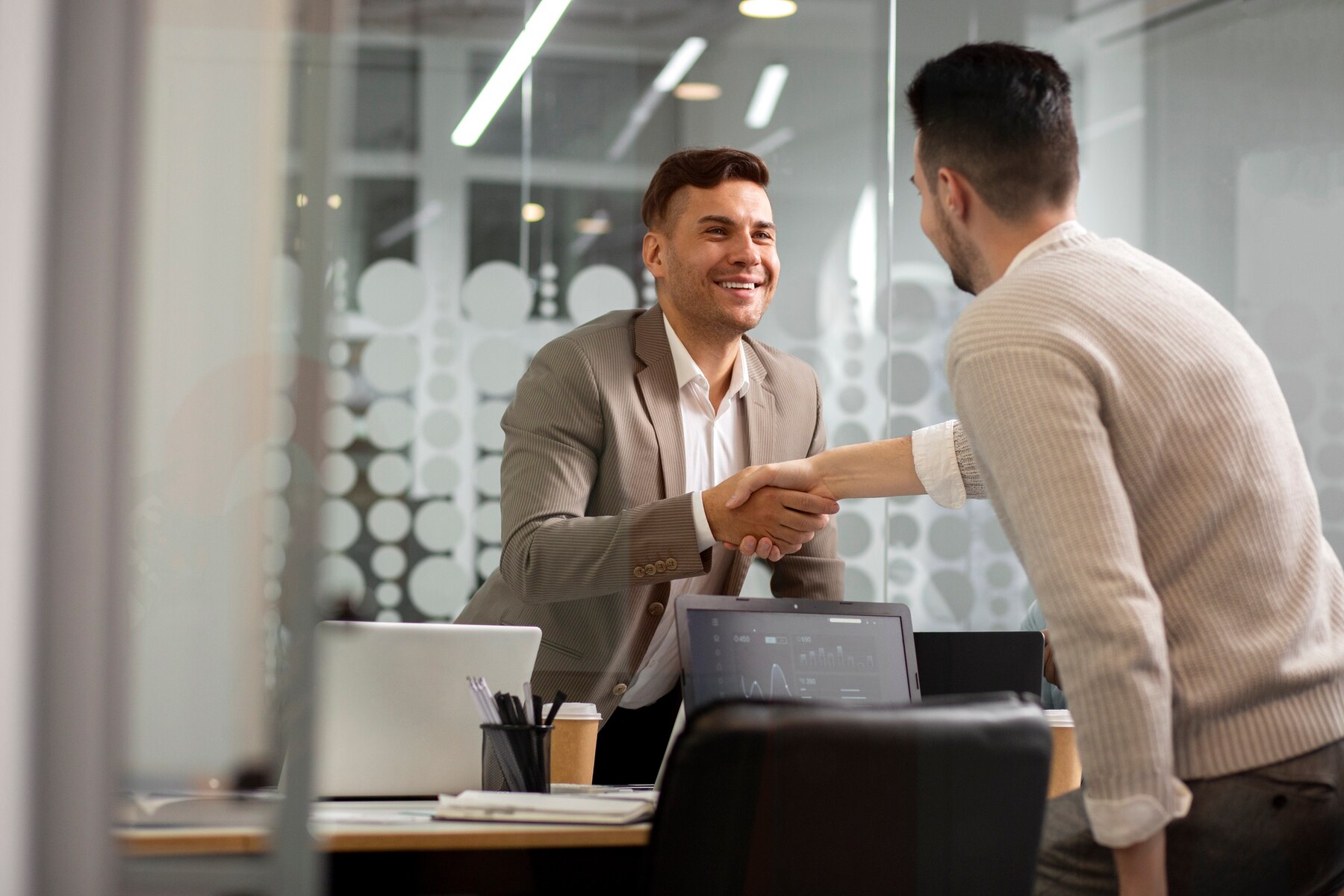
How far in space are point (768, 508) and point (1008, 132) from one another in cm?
97

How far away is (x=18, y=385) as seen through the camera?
1240 mm

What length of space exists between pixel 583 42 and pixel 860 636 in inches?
86.0

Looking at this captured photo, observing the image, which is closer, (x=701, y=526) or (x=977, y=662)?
(x=977, y=662)

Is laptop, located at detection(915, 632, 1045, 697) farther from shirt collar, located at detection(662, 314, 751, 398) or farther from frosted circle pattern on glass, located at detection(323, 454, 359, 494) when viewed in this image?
frosted circle pattern on glass, located at detection(323, 454, 359, 494)

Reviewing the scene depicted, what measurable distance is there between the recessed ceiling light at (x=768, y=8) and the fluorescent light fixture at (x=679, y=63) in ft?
0.56

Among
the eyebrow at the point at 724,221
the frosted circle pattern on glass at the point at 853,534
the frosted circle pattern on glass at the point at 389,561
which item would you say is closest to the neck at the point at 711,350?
the eyebrow at the point at 724,221

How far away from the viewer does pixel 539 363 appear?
3057 mm

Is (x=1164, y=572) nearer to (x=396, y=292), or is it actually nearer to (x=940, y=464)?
(x=940, y=464)

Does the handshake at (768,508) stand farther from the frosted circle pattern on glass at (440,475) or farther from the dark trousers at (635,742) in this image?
the frosted circle pattern on glass at (440,475)

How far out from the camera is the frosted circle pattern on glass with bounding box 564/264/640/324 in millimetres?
3697

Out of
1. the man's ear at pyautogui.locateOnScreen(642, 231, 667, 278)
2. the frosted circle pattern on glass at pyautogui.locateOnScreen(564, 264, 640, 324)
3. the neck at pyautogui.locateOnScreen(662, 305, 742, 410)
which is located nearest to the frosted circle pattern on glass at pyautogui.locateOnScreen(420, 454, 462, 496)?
the frosted circle pattern on glass at pyautogui.locateOnScreen(564, 264, 640, 324)

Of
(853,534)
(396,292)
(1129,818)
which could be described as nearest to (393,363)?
(396,292)

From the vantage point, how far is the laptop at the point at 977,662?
2.19 meters

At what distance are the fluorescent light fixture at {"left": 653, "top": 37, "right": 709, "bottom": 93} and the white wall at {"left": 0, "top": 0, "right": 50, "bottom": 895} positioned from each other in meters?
2.66
